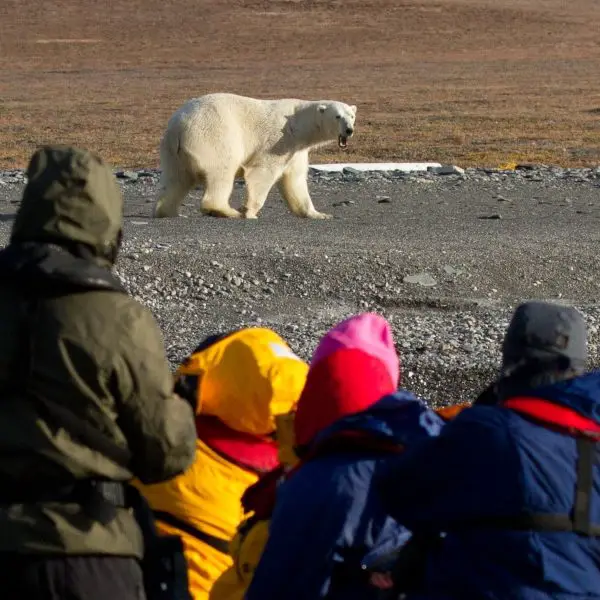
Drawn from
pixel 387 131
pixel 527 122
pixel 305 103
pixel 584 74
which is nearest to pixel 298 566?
pixel 305 103

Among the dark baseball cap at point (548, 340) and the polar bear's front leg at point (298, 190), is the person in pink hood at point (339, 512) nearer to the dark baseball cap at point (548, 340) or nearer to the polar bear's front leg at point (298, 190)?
the dark baseball cap at point (548, 340)

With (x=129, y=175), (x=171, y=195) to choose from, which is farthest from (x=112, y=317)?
(x=129, y=175)

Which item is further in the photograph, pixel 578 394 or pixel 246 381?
pixel 246 381

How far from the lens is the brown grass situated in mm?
25906

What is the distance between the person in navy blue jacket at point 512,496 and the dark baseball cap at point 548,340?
0.24 ft

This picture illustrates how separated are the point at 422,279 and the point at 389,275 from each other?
22cm

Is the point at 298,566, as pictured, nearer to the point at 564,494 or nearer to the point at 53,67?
the point at 564,494

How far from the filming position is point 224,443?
321cm

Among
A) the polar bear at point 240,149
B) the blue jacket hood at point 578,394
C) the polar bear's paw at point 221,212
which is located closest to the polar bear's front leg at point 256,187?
the polar bear at point 240,149

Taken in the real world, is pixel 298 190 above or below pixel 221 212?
above

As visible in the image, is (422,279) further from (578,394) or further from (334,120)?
(578,394)

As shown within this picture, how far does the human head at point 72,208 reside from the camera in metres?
2.53

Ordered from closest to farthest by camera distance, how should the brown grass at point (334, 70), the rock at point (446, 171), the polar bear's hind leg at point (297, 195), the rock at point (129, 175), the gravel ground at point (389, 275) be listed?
the gravel ground at point (389, 275) < the polar bear's hind leg at point (297, 195) < the rock at point (129, 175) < the rock at point (446, 171) < the brown grass at point (334, 70)

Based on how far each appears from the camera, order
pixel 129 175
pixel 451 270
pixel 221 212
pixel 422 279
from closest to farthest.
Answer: pixel 422 279 → pixel 451 270 → pixel 221 212 → pixel 129 175
